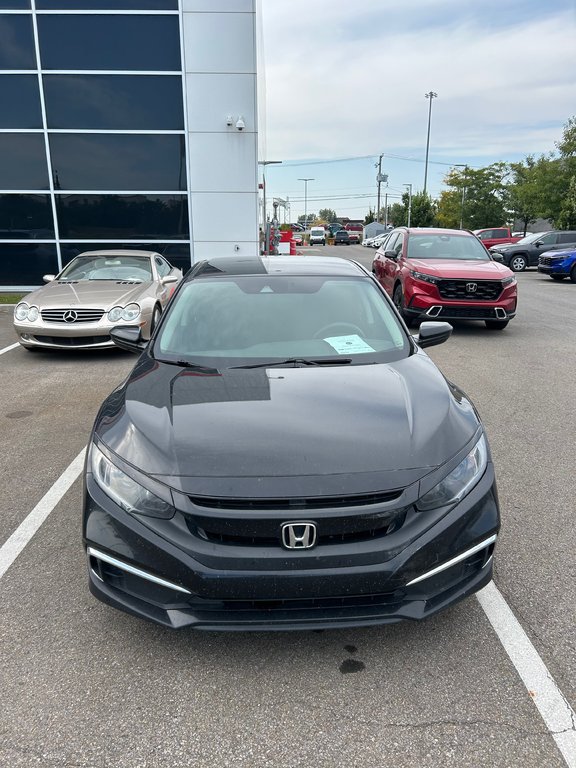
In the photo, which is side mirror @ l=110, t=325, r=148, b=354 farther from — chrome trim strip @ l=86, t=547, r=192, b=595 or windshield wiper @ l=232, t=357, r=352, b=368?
chrome trim strip @ l=86, t=547, r=192, b=595

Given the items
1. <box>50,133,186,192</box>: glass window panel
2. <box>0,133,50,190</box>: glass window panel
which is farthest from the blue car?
<box>0,133,50,190</box>: glass window panel

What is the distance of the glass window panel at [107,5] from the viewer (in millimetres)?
12477

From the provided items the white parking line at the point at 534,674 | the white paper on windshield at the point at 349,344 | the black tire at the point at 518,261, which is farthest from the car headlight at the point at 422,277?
the black tire at the point at 518,261

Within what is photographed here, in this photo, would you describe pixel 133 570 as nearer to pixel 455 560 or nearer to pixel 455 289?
pixel 455 560

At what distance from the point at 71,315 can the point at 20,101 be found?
830cm

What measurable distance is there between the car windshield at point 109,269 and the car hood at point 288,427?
582 cm

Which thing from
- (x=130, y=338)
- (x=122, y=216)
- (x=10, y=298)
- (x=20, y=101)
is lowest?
(x=10, y=298)

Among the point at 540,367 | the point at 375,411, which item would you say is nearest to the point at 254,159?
the point at 540,367

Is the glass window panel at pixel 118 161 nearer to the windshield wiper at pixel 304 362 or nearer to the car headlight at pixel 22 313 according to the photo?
the car headlight at pixel 22 313

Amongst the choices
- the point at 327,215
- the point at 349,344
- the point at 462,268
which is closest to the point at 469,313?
the point at 462,268

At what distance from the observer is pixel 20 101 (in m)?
12.9

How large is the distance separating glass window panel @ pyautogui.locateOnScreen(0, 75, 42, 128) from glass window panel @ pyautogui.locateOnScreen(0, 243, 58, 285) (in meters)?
2.58

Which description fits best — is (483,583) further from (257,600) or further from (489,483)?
(257,600)

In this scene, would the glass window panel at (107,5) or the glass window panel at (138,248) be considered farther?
the glass window panel at (138,248)
